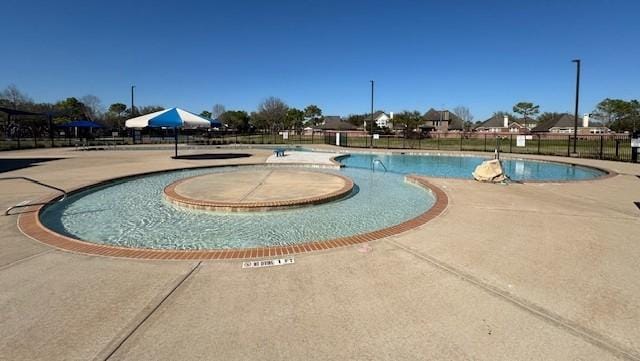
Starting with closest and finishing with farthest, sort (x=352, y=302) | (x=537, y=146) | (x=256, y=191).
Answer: (x=352, y=302), (x=256, y=191), (x=537, y=146)

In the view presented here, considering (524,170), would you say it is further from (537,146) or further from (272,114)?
(272,114)

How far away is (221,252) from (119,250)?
4.56 ft

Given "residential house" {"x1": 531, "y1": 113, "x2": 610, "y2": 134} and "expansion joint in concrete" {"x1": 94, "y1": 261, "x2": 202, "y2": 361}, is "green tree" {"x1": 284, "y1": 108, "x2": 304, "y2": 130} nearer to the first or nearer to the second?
"residential house" {"x1": 531, "y1": 113, "x2": 610, "y2": 134}

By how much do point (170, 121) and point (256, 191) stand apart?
1055 cm

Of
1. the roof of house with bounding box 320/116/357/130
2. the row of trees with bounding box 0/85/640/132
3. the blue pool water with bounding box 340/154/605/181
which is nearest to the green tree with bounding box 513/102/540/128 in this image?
the row of trees with bounding box 0/85/640/132

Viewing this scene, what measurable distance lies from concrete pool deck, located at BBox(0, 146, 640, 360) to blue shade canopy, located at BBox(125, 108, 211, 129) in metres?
12.6

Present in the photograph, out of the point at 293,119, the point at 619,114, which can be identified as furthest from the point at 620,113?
the point at 293,119

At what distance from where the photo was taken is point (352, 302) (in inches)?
128

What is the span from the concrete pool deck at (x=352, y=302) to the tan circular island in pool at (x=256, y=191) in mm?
3087

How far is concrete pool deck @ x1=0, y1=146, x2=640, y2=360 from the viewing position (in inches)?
101

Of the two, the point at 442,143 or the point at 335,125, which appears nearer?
the point at 442,143

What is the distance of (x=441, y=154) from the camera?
22.4 m

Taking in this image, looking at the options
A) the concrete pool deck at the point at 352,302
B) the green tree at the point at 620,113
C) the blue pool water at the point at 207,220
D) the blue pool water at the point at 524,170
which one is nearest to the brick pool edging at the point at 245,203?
the blue pool water at the point at 207,220

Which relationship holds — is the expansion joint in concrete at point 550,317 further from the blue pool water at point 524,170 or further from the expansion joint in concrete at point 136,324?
the blue pool water at point 524,170
